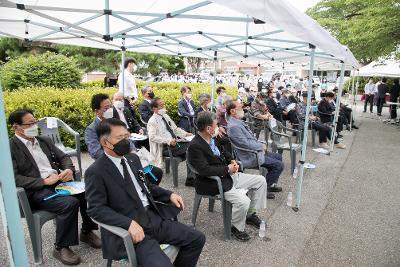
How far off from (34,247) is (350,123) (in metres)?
11.9

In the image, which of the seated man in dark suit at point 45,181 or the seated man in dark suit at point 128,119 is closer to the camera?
the seated man in dark suit at point 45,181

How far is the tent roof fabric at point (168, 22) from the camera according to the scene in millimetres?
3037

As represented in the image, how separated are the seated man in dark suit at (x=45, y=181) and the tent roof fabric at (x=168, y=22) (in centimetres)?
144

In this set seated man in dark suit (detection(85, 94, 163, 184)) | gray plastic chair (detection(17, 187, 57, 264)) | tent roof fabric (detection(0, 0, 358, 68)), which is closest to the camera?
gray plastic chair (detection(17, 187, 57, 264))

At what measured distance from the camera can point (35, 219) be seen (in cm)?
298

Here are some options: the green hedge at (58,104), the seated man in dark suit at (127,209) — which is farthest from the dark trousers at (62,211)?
the green hedge at (58,104)

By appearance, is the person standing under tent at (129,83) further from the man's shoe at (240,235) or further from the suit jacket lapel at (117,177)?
the suit jacket lapel at (117,177)

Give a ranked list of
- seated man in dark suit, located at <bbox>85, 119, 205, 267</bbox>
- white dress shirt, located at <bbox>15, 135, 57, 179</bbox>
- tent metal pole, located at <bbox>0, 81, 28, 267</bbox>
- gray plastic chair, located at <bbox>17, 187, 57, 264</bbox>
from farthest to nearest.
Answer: white dress shirt, located at <bbox>15, 135, 57, 179</bbox> → gray plastic chair, located at <bbox>17, 187, 57, 264</bbox> → seated man in dark suit, located at <bbox>85, 119, 205, 267</bbox> → tent metal pole, located at <bbox>0, 81, 28, 267</bbox>

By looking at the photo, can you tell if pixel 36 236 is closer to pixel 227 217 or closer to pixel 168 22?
pixel 227 217

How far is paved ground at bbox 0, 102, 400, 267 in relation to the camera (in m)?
3.41

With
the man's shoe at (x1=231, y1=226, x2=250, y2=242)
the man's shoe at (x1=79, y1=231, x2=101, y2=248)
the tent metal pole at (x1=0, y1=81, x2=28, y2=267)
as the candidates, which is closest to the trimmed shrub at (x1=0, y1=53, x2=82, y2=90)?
the man's shoe at (x1=79, y1=231, x2=101, y2=248)

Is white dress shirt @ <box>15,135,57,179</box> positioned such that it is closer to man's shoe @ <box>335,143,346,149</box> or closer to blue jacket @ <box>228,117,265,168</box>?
blue jacket @ <box>228,117,265,168</box>

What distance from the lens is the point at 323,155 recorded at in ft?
26.7

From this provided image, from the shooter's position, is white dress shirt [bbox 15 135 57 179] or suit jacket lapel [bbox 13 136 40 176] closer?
suit jacket lapel [bbox 13 136 40 176]
